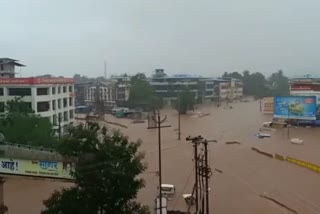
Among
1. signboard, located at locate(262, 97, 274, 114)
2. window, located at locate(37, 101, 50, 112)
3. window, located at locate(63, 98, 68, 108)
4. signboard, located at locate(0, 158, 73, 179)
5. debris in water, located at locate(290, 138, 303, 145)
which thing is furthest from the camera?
signboard, located at locate(262, 97, 274, 114)

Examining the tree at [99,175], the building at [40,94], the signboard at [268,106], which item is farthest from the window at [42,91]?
the signboard at [268,106]

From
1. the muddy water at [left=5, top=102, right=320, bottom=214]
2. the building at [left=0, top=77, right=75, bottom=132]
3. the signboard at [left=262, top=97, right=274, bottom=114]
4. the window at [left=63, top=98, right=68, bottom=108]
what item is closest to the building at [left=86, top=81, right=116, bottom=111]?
the signboard at [left=262, top=97, right=274, bottom=114]

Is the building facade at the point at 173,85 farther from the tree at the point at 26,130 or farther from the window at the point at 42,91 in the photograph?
the tree at the point at 26,130

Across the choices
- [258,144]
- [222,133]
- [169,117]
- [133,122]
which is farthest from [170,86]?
[258,144]

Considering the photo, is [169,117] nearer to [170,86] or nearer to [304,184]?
[170,86]

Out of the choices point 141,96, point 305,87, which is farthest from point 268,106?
point 141,96

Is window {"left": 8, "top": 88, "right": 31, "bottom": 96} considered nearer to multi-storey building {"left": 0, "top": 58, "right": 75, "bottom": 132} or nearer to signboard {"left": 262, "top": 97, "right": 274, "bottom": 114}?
multi-storey building {"left": 0, "top": 58, "right": 75, "bottom": 132}
